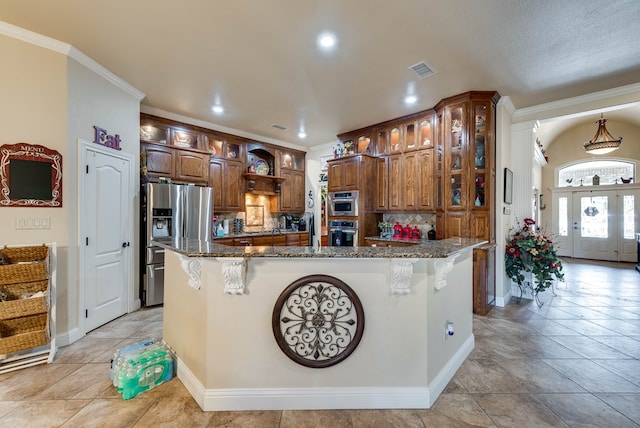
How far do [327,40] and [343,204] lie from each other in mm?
Result: 2842

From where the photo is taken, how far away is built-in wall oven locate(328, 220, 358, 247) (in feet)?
15.8

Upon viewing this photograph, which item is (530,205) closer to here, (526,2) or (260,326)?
(526,2)

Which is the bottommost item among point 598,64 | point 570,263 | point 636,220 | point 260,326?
point 570,263

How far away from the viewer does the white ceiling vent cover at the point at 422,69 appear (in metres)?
2.98

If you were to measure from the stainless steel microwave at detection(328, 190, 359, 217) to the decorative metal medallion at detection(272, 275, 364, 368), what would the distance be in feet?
10.1

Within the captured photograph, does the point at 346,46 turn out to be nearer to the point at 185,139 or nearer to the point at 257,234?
the point at 185,139

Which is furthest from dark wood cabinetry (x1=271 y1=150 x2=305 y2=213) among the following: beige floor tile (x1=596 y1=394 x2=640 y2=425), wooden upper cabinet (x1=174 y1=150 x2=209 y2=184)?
beige floor tile (x1=596 y1=394 x2=640 y2=425)

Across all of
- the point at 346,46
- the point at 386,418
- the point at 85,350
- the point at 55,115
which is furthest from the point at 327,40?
the point at 85,350

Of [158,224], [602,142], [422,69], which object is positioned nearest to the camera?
[422,69]

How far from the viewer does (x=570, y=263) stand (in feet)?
23.9

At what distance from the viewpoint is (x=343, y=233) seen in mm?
4945

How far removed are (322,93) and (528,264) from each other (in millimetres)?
3767

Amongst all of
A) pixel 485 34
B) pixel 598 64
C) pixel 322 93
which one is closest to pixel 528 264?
pixel 598 64

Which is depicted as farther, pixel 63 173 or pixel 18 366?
pixel 63 173
